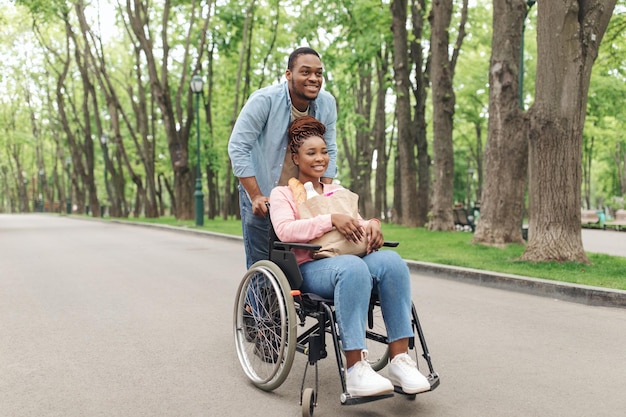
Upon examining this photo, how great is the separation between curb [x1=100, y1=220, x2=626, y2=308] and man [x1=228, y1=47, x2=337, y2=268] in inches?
158

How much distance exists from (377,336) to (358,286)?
18.9 inches

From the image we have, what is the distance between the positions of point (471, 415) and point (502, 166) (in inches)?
352

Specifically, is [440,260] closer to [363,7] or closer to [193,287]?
[193,287]

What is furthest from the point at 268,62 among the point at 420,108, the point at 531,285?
the point at 531,285

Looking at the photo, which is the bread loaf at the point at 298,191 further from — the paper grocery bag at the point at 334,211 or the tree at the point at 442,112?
the tree at the point at 442,112

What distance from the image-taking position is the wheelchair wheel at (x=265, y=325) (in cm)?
337

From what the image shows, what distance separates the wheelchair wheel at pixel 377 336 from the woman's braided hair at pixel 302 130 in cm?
106

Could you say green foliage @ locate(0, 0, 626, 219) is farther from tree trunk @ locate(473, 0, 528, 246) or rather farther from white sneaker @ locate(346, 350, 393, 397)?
white sneaker @ locate(346, 350, 393, 397)

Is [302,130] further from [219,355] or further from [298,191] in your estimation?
[219,355]

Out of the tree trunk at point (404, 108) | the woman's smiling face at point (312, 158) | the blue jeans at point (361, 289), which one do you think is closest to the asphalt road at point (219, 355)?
the blue jeans at point (361, 289)

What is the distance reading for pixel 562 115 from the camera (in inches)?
354

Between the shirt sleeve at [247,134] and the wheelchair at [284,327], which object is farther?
the shirt sleeve at [247,134]


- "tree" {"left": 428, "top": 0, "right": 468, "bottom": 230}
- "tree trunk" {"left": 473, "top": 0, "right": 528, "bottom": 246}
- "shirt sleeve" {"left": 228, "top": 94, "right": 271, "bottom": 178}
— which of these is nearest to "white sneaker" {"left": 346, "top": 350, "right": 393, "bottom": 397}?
"shirt sleeve" {"left": 228, "top": 94, "right": 271, "bottom": 178}

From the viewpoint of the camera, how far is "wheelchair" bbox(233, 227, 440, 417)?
3223 millimetres
